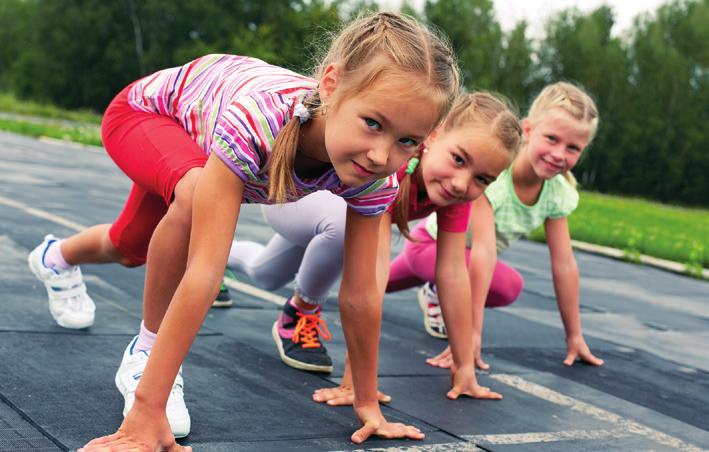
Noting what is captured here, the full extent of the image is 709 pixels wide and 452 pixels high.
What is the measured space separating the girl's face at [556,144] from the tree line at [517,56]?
134ft

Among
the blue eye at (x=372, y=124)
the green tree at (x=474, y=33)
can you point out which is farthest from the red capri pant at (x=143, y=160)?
the green tree at (x=474, y=33)

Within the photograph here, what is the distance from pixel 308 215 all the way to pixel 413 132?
1.42 meters

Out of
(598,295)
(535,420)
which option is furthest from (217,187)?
(598,295)

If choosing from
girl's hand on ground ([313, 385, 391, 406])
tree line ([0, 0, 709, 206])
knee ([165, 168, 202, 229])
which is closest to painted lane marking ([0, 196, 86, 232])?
girl's hand on ground ([313, 385, 391, 406])

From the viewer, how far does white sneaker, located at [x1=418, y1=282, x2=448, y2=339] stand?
184 inches

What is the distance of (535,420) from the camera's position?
3256 mm

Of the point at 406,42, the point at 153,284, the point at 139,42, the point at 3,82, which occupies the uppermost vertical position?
the point at 406,42

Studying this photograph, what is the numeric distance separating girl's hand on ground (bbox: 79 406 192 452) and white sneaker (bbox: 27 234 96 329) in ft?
4.57

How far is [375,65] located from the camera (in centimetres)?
235

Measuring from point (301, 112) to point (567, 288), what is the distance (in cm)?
242

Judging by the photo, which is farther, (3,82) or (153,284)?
(3,82)

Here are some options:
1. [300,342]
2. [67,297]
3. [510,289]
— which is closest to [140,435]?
[300,342]

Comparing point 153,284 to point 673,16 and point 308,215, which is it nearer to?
point 308,215

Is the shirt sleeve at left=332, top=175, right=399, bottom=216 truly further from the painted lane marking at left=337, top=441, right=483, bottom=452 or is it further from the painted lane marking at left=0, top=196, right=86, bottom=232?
the painted lane marking at left=0, top=196, right=86, bottom=232
